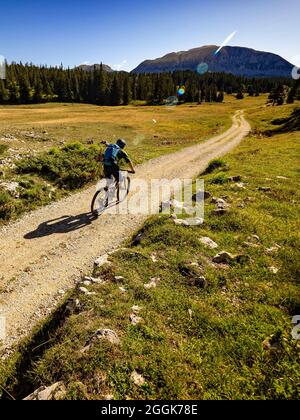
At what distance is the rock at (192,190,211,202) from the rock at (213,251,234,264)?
5.68 metres

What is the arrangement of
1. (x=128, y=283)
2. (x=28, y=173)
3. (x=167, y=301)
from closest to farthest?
(x=167, y=301)
(x=128, y=283)
(x=28, y=173)

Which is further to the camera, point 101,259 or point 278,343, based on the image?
point 101,259

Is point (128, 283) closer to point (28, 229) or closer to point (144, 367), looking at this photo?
point (144, 367)

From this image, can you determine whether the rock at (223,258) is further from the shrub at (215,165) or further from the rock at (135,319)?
the shrub at (215,165)

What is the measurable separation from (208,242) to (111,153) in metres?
6.48

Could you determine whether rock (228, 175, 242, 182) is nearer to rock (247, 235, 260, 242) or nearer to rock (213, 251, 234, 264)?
rock (247, 235, 260, 242)

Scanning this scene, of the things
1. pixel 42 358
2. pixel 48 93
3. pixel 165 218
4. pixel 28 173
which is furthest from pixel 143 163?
pixel 48 93

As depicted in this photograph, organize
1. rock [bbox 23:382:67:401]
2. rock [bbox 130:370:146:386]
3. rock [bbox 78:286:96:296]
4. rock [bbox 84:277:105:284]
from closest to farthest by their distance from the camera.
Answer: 1. rock [bbox 23:382:67:401]
2. rock [bbox 130:370:146:386]
3. rock [bbox 78:286:96:296]
4. rock [bbox 84:277:105:284]

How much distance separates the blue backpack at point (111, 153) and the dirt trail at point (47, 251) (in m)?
2.67

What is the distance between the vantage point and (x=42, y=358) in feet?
17.6

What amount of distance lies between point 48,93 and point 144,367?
13772cm

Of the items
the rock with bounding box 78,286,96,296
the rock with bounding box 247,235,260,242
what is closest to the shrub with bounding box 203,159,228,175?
the rock with bounding box 247,235,260,242

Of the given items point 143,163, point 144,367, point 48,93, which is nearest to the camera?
point 144,367

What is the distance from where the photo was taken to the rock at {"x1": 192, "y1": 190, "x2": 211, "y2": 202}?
14.1 meters
